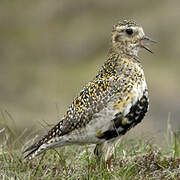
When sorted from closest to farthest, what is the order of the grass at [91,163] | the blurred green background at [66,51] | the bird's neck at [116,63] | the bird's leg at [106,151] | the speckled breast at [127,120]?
1. the grass at [91,163]
2. the speckled breast at [127,120]
3. the bird's leg at [106,151]
4. the bird's neck at [116,63]
5. the blurred green background at [66,51]

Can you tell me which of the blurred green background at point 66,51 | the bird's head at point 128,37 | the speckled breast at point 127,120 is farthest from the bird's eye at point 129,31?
the blurred green background at point 66,51

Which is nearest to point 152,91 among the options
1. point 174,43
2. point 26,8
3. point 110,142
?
point 174,43

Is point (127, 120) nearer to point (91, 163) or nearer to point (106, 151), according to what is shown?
point (106, 151)

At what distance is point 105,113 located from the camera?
821 centimetres

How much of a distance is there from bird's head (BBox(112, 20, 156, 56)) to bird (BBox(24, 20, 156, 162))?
0.19 meters

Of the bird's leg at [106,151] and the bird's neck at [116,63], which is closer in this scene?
the bird's leg at [106,151]

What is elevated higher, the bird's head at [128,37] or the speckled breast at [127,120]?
the bird's head at [128,37]

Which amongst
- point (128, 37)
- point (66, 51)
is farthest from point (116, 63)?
point (66, 51)

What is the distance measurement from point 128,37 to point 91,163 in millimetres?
1586

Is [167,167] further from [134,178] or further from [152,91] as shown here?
[152,91]

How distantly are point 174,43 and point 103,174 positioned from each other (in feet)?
53.3

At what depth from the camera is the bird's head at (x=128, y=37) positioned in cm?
872

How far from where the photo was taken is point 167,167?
8.26 m

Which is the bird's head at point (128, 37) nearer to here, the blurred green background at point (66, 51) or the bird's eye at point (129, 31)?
the bird's eye at point (129, 31)
